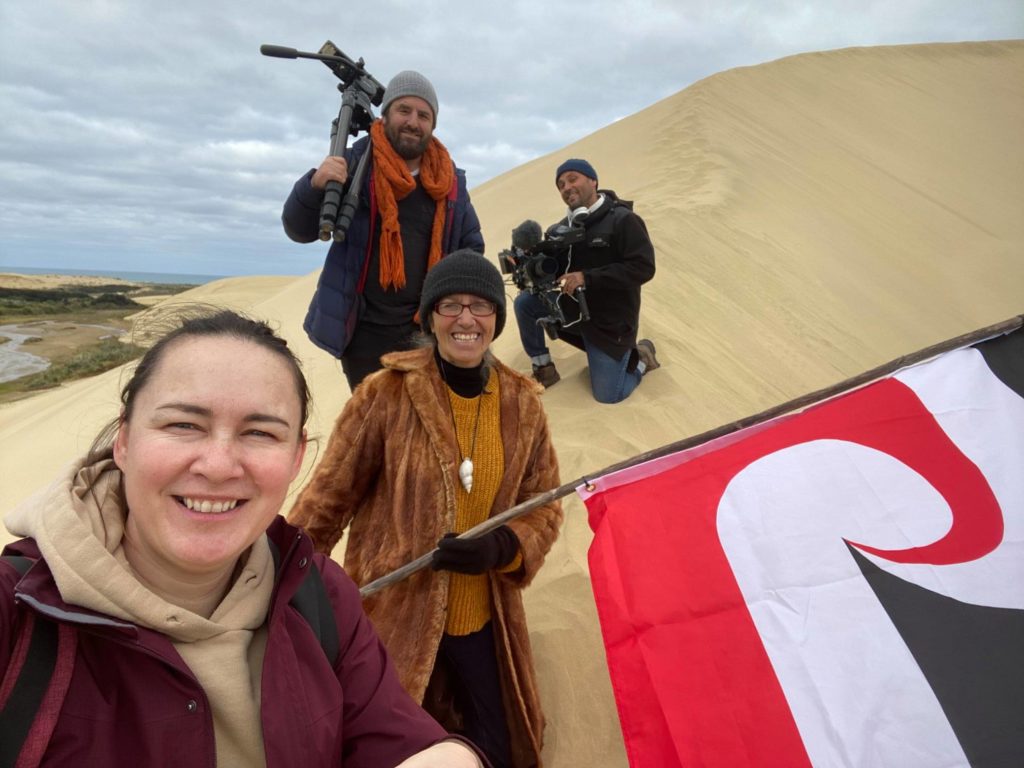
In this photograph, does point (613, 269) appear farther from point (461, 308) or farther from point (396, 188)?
point (461, 308)

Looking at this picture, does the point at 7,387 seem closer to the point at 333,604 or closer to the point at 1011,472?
the point at 333,604

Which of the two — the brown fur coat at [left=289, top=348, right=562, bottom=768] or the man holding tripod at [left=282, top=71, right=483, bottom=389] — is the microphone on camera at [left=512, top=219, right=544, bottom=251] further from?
the brown fur coat at [left=289, top=348, right=562, bottom=768]

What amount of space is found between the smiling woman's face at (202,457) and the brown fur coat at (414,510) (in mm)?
935

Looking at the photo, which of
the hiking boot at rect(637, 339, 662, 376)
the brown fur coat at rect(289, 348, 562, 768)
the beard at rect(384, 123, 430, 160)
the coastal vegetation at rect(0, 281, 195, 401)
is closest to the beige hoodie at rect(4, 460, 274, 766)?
the brown fur coat at rect(289, 348, 562, 768)

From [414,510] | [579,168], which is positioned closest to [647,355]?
[579,168]

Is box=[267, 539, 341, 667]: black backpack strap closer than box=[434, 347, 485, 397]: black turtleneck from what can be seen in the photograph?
Yes

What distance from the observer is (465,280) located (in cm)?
209

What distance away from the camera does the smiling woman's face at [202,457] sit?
3.39 ft

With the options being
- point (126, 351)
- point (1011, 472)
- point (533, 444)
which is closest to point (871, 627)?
point (1011, 472)

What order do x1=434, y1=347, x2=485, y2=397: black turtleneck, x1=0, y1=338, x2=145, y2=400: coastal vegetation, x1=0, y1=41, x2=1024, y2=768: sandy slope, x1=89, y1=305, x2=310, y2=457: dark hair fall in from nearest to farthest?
x1=89, y1=305, x2=310, y2=457: dark hair → x1=434, y1=347, x2=485, y2=397: black turtleneck → x1=0, y1=41, x2=1024, y2=768: sandy slope → x1=0, y1=338, x2=145, y2=400: coastal vegetation

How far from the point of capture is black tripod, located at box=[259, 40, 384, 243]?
2.83 meters

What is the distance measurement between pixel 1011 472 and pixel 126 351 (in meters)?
16.5

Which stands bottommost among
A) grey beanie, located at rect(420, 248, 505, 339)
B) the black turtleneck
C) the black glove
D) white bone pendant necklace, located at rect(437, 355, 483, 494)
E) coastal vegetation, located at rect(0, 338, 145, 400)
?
coastal vegetation, located at rect(0, 338, 145, 400)

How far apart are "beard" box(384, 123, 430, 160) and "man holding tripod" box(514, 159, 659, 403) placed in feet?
5.18
